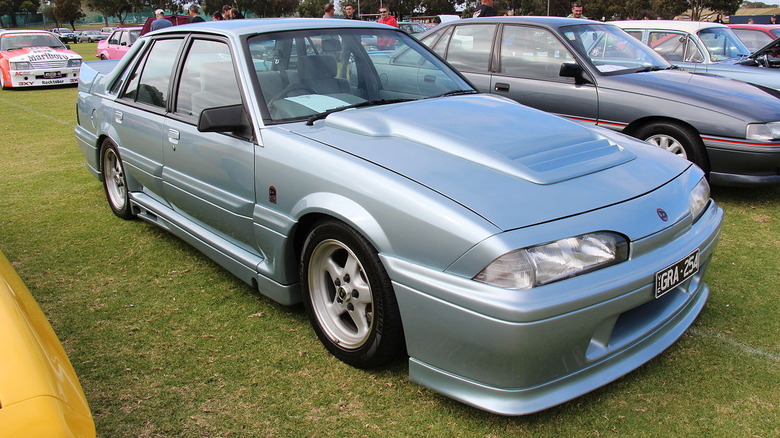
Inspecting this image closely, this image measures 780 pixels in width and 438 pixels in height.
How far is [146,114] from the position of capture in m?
3.90

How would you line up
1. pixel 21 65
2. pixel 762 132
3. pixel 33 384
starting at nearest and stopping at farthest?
pixel 33 384 < pixel 762 132 < pixel 21 65

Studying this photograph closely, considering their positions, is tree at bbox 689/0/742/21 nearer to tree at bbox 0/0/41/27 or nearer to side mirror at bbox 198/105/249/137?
side mirror at bbox 198/105/249/137

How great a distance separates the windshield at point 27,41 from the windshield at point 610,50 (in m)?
14.5

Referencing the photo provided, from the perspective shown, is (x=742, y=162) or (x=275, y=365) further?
(x=742, y=162)

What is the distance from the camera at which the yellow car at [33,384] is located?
1.38 metres

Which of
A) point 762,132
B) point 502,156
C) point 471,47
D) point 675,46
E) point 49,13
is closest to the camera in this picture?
point 502,156

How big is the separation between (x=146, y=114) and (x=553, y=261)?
2.91 metres

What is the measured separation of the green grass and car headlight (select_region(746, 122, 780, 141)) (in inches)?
28.7

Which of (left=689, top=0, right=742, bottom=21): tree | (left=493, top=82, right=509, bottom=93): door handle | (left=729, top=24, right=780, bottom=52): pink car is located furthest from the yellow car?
(left=689, top=0, right=742, bottom=21): tree

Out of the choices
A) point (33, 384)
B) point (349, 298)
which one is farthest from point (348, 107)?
point (33, 384)

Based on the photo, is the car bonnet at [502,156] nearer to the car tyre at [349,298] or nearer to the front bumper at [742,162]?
the car tyre at [349,298]

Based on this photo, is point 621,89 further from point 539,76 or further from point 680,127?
point 539,76

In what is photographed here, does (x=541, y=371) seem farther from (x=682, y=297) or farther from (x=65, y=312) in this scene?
(x=65, y=312)

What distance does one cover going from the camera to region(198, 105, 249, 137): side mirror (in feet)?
9.43
